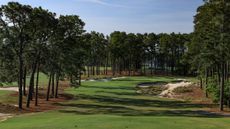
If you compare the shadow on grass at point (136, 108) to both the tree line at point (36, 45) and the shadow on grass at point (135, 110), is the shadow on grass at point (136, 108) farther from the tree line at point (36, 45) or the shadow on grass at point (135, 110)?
the tree line at point (36, 45)

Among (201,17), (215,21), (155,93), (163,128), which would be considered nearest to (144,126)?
(163,128)

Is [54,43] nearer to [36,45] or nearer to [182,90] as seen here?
[36,45]

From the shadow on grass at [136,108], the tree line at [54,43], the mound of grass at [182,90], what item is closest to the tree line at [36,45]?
the tree line at [54,43]

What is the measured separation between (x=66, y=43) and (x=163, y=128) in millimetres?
35908

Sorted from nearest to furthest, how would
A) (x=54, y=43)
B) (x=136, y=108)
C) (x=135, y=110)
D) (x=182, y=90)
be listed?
(x=135, y=110), (x=136, y=108), (x=54, y=43), (x=182, y=90)

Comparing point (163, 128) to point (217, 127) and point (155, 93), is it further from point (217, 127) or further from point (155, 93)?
point (155, 93)

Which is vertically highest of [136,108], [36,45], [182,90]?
[36,45]

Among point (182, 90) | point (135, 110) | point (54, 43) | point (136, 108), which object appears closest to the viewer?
point (135, 110)

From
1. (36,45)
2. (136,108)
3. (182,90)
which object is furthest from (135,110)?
(182,90)

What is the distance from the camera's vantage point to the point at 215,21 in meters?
47.7

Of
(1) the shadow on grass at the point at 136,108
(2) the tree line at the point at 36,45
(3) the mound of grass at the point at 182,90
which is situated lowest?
(1) the shadow on grass at the point at 136,108

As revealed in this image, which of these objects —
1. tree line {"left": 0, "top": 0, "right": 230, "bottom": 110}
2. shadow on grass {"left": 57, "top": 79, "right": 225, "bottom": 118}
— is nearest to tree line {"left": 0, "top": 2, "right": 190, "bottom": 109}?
tree line {"left": 0, "top": 0, "right": 230, "bottom": 110}

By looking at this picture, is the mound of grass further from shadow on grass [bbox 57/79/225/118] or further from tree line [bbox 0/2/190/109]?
tree line [bbox 0/2/190/109]

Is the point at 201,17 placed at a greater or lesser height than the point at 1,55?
greater
